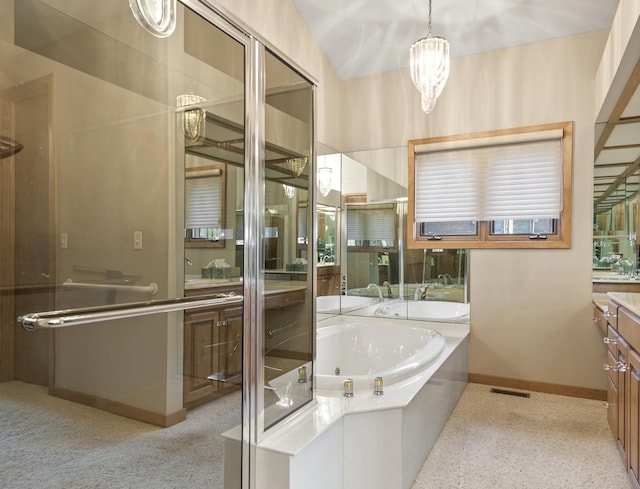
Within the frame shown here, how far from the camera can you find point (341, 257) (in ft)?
13.4

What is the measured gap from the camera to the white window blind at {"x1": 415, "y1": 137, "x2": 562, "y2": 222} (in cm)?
339

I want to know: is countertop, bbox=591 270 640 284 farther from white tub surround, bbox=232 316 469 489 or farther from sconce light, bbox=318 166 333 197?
sconce light, bbox=318 166 333 197

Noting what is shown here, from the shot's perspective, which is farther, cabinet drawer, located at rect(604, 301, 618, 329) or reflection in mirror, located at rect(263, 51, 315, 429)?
cabinet drawer, located at rect(604, 301, 618, 329)

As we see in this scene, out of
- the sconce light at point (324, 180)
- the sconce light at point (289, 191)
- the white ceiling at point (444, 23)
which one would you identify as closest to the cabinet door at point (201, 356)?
the sconce light at point (289, 191)

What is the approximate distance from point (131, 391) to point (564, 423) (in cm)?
270

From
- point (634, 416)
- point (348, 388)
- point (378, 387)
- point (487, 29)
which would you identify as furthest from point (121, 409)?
point (487, 29)

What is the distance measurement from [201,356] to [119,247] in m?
0.46

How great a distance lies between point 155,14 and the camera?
4.10 ft

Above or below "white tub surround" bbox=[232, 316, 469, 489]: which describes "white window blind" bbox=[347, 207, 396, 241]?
above

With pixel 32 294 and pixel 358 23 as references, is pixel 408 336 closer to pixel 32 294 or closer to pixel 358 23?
pixel 358 23

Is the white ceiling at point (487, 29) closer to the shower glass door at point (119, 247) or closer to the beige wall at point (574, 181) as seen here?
the beige wall at point (574, 181)

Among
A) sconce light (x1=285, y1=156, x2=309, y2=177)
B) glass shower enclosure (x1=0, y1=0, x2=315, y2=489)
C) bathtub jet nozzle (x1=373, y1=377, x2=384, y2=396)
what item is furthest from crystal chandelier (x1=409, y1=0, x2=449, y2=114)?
bathtub jet nozzle (x1=373, y1=377, x2=384, y2=396)

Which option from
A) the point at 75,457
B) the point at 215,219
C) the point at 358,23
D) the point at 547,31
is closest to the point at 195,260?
the point at 215,219

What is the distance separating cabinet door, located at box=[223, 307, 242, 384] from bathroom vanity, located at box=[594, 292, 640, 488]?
5.27 feet
